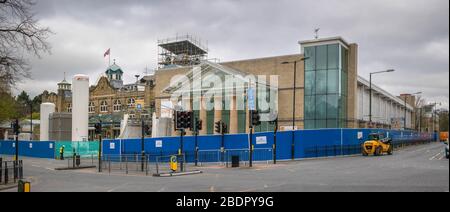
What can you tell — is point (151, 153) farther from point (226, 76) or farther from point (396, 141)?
point (396, 141)

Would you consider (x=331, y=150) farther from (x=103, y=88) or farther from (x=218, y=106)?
(x=103, y=88)

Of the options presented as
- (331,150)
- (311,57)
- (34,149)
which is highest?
(311,57)

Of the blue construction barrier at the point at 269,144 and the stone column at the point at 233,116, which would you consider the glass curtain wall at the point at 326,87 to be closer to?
the stone column at the point at 233,116

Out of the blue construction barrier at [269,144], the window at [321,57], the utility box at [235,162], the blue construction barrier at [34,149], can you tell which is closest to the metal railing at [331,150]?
the blue construction barrier at [269,144]

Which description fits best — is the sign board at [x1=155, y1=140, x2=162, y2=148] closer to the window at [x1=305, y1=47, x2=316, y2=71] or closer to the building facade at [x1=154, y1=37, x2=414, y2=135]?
the building facade at [x1=154, y1=37, x2=414, y2=135]

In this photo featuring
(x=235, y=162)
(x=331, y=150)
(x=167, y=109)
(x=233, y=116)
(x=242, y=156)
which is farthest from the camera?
(x=167, y=109)

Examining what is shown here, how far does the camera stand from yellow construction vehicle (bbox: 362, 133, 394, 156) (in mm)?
35719

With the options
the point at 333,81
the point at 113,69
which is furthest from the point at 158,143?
the point at 113,69

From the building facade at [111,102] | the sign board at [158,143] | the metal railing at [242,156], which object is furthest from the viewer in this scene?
the building facade at [111,102]

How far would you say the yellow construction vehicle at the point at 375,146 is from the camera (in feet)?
117

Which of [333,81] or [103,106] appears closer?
[333,81]

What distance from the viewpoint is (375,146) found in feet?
117
